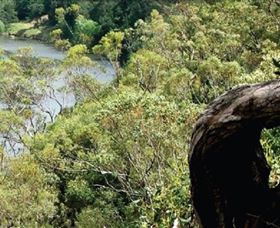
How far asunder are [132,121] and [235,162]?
9.05m

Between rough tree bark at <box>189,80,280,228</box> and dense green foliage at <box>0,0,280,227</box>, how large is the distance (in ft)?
4.96

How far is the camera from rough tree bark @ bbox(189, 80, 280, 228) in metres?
2.20

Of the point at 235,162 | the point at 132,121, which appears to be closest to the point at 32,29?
the point at 132,121

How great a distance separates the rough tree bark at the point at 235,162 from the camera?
7.23 ft

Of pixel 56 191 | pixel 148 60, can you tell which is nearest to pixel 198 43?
pixel 148 60

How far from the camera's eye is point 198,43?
18922mm

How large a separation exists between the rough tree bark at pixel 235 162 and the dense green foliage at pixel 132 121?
151 cm

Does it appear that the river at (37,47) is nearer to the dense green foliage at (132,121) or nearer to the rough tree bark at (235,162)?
the dense green foliage at (132,121)

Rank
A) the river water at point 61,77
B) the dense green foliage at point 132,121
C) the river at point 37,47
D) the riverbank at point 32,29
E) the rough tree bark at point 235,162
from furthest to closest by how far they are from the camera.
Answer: the riverbank at point 32,29, the river at point 37,47, the river water at point 61,77, the dense green foliage at point 132,121, the rough tree bark at point 235,162

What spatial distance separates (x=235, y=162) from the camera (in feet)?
8.09

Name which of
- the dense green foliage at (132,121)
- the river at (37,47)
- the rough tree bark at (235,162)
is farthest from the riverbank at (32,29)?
the rough tree bark at (235,162)

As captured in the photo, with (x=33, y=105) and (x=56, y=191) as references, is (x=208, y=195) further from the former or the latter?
(x=33, y=105)

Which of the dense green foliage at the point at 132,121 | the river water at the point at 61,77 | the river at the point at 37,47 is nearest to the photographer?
the dense green foliage at the point at 132,121

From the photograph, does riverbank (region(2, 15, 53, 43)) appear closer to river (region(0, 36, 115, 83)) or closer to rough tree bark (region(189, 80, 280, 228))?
river (region(0, 36, 115, 83))
